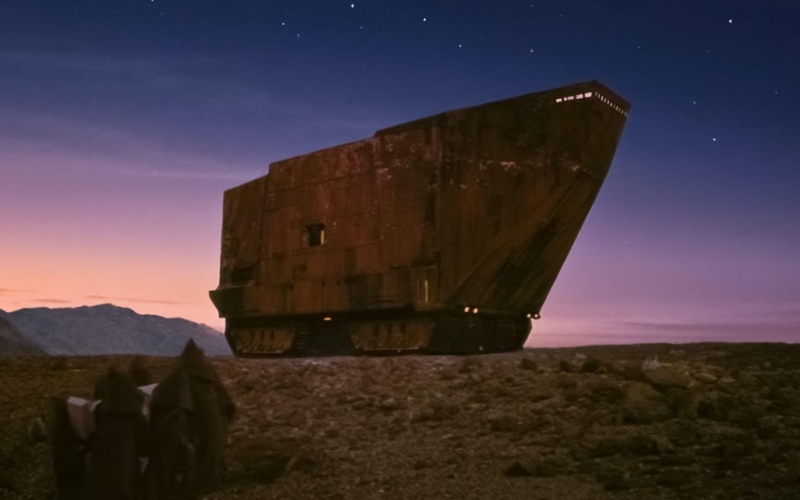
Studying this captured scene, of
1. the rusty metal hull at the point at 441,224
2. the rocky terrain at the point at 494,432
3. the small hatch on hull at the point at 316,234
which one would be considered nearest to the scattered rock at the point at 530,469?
the rocky terrain at the point at 494,432

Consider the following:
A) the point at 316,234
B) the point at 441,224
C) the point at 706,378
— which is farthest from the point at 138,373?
the point at 316,234

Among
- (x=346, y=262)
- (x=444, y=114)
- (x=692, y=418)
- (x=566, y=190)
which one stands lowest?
(x=692, y=418)

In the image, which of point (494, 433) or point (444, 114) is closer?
point (494, 433)

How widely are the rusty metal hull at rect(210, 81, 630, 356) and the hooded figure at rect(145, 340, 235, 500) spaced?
8585mm

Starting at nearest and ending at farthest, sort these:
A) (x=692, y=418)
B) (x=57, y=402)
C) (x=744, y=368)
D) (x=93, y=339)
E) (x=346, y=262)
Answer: (x=57, y=402) < (x=692, y=418) < (x=744, y=368) < (x=346, y=262) < (x=93, y=339)

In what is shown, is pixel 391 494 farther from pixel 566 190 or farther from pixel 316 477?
pixel 566 190

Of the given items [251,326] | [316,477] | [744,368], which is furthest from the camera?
[251,326]

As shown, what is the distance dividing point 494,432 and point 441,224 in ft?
20.5

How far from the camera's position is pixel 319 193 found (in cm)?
1516

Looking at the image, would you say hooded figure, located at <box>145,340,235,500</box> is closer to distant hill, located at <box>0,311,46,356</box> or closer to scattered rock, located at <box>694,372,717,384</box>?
scattered rock, located at <box>694,372,717,384</box>

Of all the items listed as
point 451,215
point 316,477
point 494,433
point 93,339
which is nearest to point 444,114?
point 451,215

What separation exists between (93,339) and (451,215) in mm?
68694

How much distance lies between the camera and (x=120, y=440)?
15.6ft

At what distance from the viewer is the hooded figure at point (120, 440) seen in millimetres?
4758
